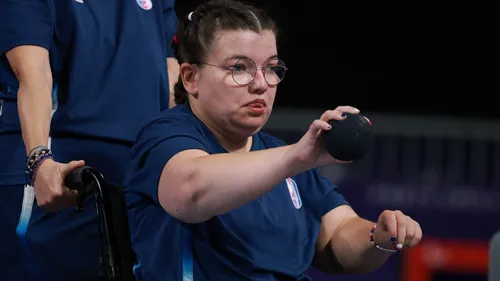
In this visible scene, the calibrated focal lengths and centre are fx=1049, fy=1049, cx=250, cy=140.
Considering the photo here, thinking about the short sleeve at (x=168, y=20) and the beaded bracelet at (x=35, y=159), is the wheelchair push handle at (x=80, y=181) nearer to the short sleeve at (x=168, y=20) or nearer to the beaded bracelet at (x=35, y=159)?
the beaded bracelet at (x=35, y=159)

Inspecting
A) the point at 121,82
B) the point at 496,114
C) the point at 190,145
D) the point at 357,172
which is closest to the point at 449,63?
the point at 496,114

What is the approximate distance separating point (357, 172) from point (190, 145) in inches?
116

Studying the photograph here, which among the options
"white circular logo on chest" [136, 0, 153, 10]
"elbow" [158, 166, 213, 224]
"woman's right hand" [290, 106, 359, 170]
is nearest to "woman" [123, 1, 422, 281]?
"elbow" [158, 166, 213, 224]

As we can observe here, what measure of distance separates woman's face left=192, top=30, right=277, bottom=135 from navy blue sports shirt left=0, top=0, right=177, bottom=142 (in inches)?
15.8

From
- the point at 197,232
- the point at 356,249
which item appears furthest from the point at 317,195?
the point at 197,232

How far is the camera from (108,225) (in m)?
2.34

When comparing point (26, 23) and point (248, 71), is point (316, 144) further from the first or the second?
point (26, 23)

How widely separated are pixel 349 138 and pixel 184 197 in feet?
1.29

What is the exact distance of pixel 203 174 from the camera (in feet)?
6.67

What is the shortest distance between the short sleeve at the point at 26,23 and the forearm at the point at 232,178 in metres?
0.70

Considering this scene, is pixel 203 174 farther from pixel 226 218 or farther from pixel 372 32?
pixel 372 32

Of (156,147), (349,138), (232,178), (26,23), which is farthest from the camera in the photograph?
(26,23)

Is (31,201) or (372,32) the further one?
(372,32)

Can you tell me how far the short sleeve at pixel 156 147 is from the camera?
218 cm
